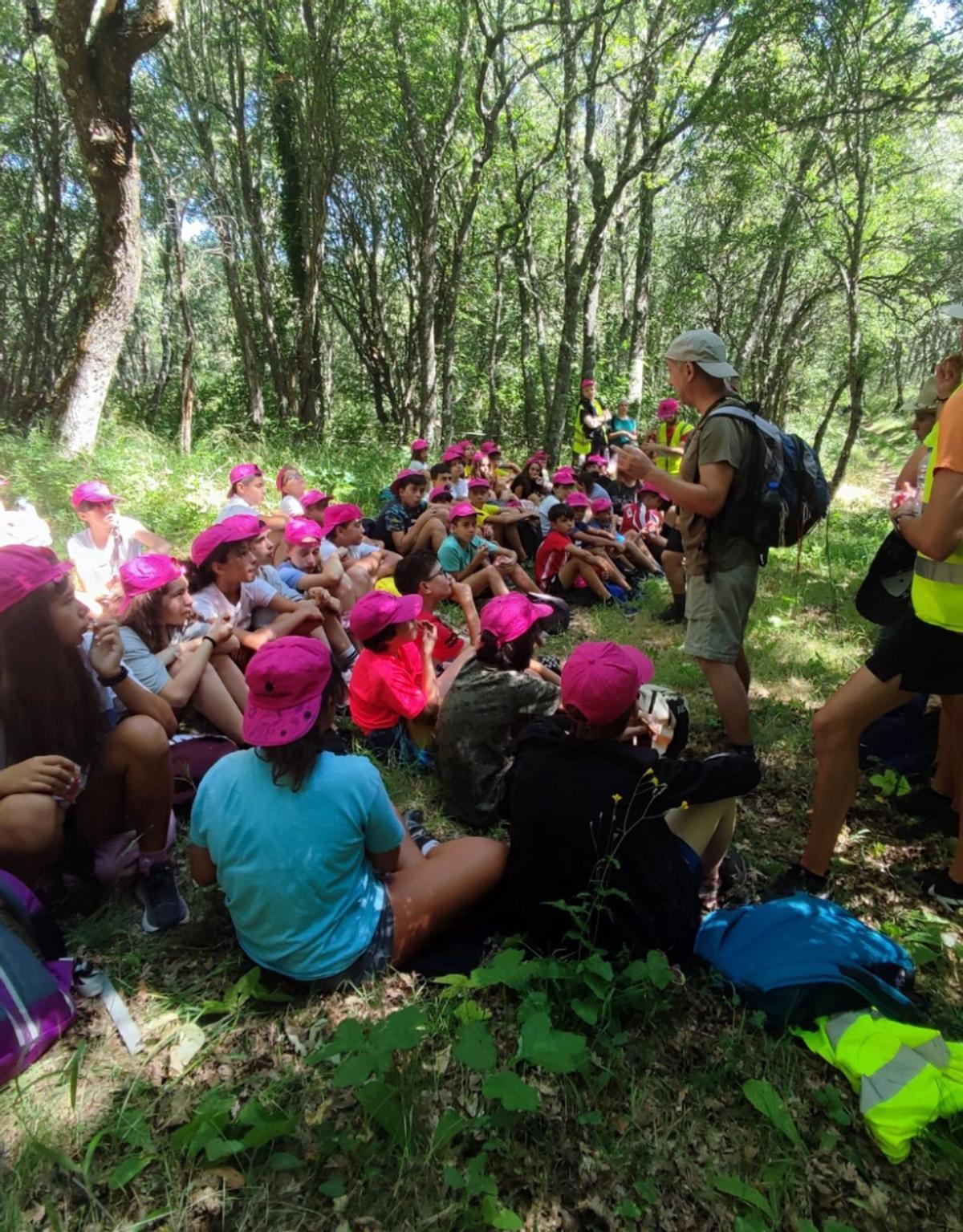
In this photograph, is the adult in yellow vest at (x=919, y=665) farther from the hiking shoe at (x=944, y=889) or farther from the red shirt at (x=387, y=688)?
the red shirt at (x=387, y=688)

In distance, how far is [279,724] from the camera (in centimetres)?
203

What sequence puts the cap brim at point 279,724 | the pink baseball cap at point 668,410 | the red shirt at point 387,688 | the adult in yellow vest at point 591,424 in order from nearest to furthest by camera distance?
1. the cap brim at point 279,724
2. the red shirt at point 387,688
3. the pink baseball cap at point 668,410
4. the adult in yellow vest at point 591,424

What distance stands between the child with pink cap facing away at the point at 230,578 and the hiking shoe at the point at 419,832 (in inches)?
58.0

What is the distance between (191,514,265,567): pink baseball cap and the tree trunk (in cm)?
529

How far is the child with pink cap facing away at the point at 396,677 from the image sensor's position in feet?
11.6

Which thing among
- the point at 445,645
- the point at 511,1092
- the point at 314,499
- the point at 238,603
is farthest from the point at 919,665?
the point at 314,499

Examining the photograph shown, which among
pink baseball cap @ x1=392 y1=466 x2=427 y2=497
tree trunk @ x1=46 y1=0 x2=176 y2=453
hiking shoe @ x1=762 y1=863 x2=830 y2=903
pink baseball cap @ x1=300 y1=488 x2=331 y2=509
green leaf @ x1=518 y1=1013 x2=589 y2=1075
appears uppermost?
tree trunk @ x1=46 y1=0 x2=176 y2=453

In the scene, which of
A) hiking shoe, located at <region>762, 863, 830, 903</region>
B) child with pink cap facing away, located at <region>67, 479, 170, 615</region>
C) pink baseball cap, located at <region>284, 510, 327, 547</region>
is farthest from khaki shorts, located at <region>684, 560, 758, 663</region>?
child with pink cap facing away, located at <region>67, 479, 170, 615</region>

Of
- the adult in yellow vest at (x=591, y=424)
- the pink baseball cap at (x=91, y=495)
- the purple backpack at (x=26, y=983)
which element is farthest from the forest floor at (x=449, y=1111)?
the adult in yellow vest at (x=591, y=424)

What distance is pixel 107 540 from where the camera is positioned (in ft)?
17.2

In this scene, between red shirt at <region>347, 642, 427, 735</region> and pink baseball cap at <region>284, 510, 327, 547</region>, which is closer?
red shirt at <region>347, 642, 427, 735</region>

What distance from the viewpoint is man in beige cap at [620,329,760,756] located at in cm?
325

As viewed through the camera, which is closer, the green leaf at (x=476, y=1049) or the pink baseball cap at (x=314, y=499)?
the green leaf at (x=476, y=1049)

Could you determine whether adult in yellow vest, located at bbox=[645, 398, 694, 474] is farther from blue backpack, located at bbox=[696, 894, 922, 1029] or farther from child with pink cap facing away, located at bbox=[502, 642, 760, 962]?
blue backpack, located at bbox=[696, 894, 922, 1029]
